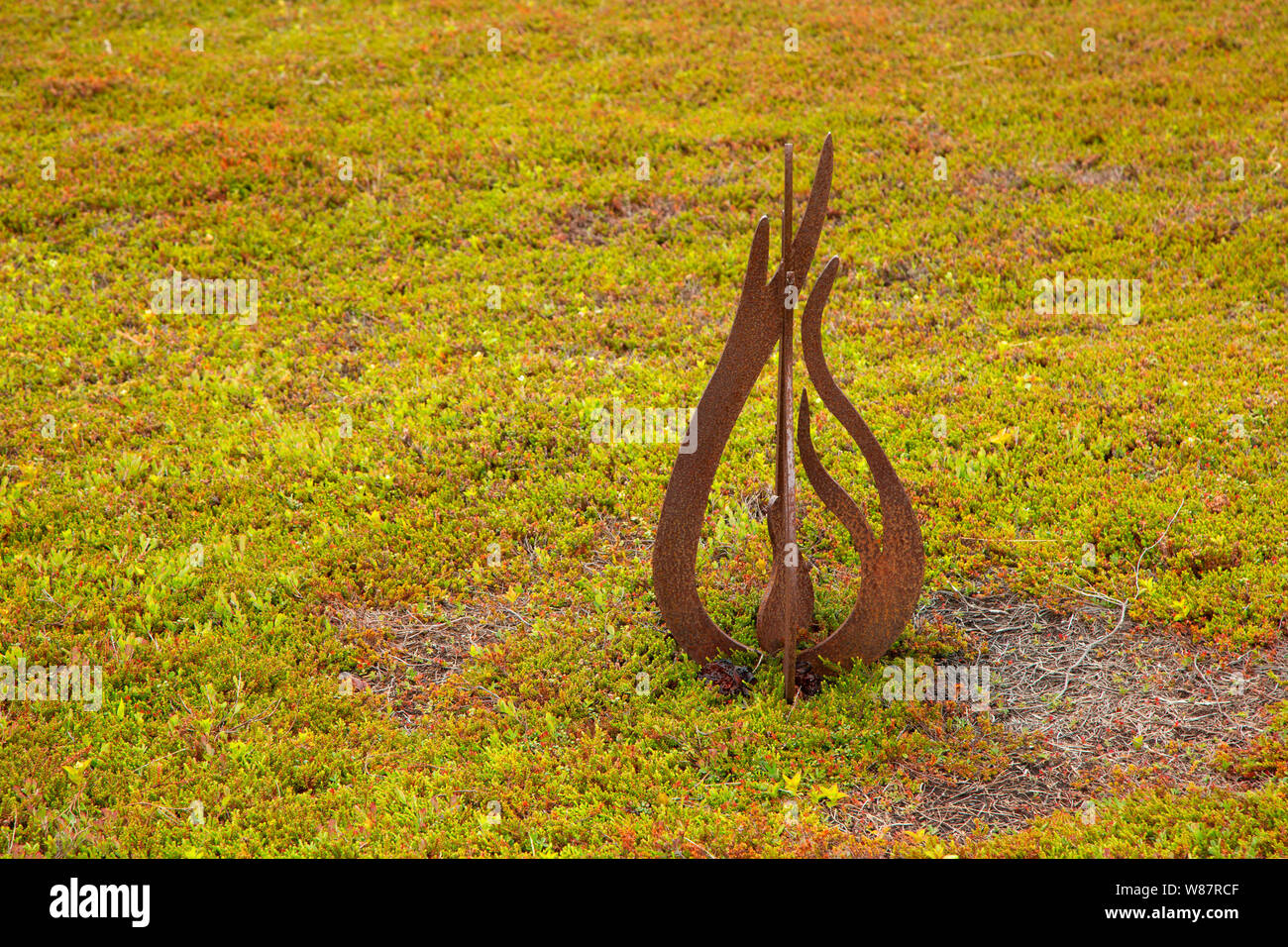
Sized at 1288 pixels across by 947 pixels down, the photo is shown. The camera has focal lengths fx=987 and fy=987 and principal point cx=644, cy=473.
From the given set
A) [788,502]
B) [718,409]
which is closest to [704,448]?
[718,409]

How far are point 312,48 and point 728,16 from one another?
25.8 ft

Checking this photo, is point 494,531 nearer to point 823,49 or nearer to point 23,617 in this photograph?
point 23,617

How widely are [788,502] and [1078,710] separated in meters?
2.24

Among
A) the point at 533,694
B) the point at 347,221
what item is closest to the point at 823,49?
the point at 347,221

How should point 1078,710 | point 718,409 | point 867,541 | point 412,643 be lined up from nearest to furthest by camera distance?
1. point 718,409
2. point 1078,710
3. point 867,541
4. point 412,643

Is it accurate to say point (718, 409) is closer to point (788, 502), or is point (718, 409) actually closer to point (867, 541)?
point (788, 502)

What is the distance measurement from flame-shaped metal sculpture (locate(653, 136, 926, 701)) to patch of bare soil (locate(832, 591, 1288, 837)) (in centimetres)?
83

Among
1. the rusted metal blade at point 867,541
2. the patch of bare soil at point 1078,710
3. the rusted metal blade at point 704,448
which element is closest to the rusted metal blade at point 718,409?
the rusted metal blade at point 704,448

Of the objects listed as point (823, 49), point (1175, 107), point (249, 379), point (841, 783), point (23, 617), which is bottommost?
point (841, 783)

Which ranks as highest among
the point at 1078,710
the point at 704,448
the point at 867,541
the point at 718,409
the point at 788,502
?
the point at 718,409

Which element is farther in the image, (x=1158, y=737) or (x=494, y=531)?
(x=494, y=531)

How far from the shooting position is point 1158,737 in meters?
5.93

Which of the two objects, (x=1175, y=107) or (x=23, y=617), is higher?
(x=1175, y=107)

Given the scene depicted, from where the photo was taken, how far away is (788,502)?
6367 millimetres
